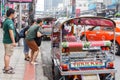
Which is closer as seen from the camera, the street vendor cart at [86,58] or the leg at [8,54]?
the street vendor cart at [86,58]

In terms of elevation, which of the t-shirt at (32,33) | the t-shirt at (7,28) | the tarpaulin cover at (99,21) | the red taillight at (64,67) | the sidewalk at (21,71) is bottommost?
the sidewalk at (21,71)

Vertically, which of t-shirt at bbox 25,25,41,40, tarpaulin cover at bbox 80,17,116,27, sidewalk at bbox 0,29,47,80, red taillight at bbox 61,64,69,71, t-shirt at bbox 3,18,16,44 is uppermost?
tarpaulin cover at bbox 80,17,116,27

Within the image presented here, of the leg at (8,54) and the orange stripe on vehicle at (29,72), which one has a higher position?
the leg at (8,54)

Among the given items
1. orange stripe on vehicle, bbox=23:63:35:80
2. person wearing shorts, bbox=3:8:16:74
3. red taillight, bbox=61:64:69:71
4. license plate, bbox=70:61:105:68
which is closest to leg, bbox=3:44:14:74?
person wearing shorts, bbox=3:8:16:74

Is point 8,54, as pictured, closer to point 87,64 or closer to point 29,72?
point 29,72

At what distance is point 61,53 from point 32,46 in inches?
145

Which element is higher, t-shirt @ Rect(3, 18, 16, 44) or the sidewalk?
t-shirt @ Rect(3, 18, 16, 44)

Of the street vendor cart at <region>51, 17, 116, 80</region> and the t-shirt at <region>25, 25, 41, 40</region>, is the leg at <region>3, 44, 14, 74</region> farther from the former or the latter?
the t-shirt at <region>25, 25, 41, 40</region>

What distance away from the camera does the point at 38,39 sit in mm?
12641

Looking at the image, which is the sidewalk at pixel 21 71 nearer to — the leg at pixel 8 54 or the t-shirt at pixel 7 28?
the leg at pixel 8 54

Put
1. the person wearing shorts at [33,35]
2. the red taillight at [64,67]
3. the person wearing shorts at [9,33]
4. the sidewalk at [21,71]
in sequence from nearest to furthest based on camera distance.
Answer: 1. the red taillight at [64,67]
2. the person wearing shorts at [9,33]
3. the sidewalk at [21,71]
4. the person wearing shorts at [33,35]

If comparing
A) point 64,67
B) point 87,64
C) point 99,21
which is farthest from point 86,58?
point 99,21

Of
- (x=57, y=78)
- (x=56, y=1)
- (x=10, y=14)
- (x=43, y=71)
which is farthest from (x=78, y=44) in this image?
(x=56, y=1)

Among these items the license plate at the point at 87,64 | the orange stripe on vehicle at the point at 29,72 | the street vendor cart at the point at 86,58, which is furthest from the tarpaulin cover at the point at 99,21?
the orange stripe on vehicle at the point at 29,72
